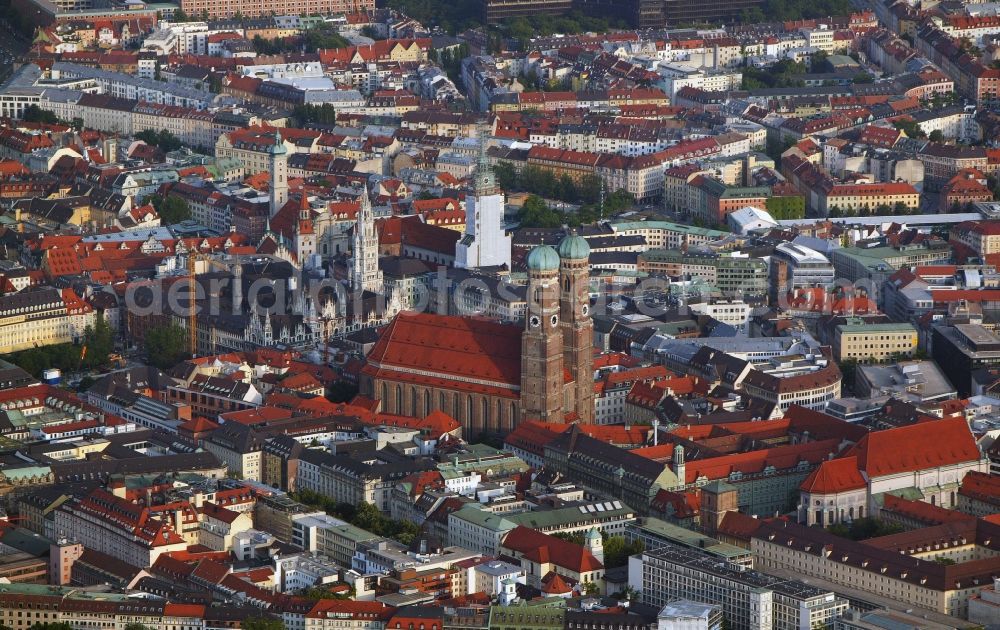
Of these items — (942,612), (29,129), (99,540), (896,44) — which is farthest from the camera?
(896,44)

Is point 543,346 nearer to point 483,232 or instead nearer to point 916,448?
point 916,448

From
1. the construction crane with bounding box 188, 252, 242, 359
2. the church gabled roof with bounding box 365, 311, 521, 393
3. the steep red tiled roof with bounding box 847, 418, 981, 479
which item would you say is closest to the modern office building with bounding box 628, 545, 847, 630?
the steep red tiled roof with bounding box 847, 418, 981, 479

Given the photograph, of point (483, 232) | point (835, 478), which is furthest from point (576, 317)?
point (483, 232)

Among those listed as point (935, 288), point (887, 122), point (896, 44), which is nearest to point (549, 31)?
point (896, 44)

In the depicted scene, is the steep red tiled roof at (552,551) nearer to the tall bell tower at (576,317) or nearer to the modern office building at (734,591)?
the modern office building at (734,591)

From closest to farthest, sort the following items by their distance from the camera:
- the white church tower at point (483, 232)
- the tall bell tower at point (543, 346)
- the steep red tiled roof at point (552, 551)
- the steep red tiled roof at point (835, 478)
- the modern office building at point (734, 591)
Result: the modern office building at point (734, 591), the steep red tiled roof at point (552, 551), the steep red tiled roof at point (835, 478), the tall bell tower at point (543, 346), the white church tower at point (483, 232)

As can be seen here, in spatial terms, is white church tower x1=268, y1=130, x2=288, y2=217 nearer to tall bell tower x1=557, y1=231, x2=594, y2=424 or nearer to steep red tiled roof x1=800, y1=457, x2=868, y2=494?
tall bell tower x1=557, y1=231, x2=594, y2=424

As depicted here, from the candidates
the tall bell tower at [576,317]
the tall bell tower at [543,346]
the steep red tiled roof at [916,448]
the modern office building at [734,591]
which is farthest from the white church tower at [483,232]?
the modern office building at [734,591]

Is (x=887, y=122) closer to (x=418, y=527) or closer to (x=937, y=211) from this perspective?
(x=937, y=211)
